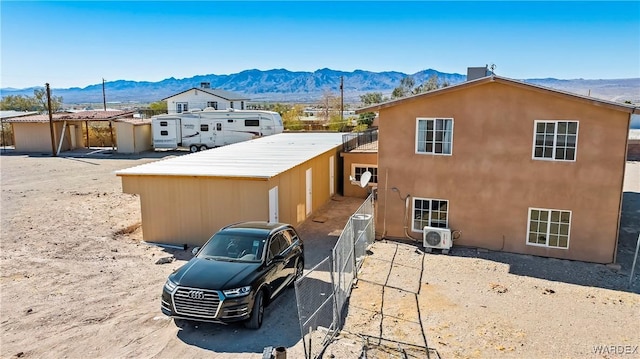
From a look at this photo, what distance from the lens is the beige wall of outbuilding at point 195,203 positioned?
14.0 m

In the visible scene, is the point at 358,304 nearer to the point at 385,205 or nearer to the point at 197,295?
the point at 197,295

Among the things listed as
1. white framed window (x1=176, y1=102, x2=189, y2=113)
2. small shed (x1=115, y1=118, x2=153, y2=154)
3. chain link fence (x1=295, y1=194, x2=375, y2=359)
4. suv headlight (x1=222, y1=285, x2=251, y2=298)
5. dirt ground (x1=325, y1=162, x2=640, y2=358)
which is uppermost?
white framed window (x1=176, y1=102, x2=189, y2=113)

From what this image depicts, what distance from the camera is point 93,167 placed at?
30.7 meters

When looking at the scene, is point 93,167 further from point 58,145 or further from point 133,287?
point 133,287

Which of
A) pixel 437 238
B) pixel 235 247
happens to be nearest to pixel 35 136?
pixel 235 247

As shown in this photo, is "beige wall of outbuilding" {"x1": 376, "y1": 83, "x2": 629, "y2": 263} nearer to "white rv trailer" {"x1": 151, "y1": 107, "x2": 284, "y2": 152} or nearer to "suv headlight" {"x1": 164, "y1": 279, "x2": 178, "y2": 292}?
"suv headlight" {"x1": 164, "y1": 279, "x2": 178, "y2": 292}

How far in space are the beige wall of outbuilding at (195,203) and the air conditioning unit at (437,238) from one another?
15.6 feet

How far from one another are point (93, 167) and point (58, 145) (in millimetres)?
11729

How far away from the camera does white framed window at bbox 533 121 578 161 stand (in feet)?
42.8

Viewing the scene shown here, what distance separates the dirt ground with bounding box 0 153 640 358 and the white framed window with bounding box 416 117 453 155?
315 cm

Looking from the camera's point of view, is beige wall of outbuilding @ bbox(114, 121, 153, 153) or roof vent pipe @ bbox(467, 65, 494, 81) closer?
roof vent pipe @ bbox(467, 65, 494, 81)

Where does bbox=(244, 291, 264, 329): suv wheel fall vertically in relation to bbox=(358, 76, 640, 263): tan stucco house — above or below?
below

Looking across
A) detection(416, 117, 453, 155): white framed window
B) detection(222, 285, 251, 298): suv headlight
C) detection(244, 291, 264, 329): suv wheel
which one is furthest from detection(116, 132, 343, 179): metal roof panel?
detection(222, 285, 251, 298): suv headlight

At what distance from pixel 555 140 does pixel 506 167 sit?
1.53 m
